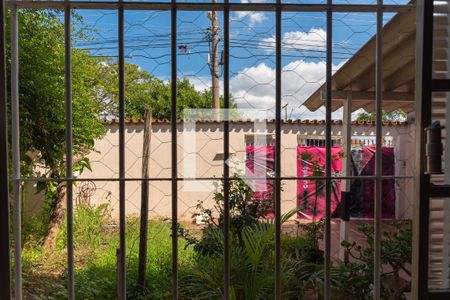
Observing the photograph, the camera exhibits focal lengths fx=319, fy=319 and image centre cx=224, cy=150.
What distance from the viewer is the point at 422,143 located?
3.52 ft

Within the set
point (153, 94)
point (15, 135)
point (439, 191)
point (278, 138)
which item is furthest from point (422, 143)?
point (15, 135)

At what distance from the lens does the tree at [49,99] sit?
195 centimetres

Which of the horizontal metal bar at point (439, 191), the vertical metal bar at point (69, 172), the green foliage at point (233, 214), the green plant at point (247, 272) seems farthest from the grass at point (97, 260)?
the horizontal metal bar at point (439, 191)

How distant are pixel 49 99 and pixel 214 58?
1.28 meters

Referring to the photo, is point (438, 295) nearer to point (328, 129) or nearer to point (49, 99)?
point (328, 129)

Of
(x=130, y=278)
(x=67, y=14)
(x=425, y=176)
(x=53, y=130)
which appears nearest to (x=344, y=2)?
(x=425, y=176)

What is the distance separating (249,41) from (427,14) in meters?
0.69

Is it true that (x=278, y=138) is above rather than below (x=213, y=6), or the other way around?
below

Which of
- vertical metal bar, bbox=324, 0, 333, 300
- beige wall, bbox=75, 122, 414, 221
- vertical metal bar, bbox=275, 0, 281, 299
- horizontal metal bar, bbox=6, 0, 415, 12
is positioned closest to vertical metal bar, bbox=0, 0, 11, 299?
horizontal metal bar, bbox=6, 0, 415, 12

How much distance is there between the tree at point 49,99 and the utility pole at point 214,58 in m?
0.85

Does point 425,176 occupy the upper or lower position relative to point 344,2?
lower

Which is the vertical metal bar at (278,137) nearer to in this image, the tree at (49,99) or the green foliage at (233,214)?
the green foliage at (233,214)

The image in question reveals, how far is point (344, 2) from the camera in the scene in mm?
1209

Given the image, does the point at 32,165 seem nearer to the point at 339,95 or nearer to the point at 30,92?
the point at 30,92
